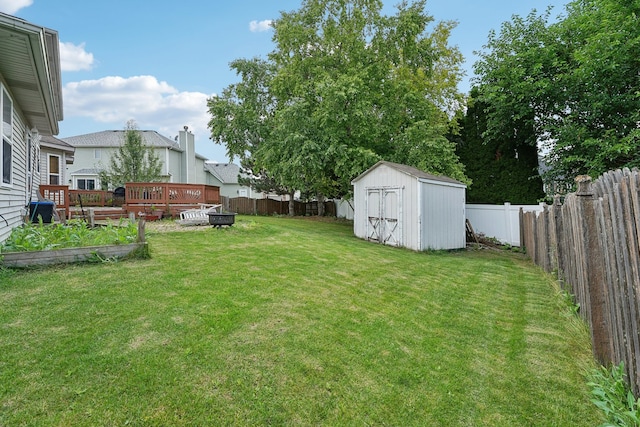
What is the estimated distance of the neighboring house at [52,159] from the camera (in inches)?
585

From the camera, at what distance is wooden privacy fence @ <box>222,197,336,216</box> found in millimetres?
25109

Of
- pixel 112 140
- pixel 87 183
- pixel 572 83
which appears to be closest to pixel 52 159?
pixel 87 183

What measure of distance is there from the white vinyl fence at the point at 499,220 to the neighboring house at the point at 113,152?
22.0m

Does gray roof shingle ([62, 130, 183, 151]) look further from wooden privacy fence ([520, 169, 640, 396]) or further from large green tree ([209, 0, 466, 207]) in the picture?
wooden privacy fence ([520, 169, 640, 396])

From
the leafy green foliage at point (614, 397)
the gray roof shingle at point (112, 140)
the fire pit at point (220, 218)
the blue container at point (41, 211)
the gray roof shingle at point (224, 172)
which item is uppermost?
the gray roof shingle at point (112, 140)

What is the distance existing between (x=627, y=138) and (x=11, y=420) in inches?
594

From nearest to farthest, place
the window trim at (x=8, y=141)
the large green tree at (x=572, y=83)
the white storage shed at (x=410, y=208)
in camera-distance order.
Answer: the window trim at (x=8, y=141) < the white storage shed at (x=410, y=208) < the large green tree at (x=572, y=83)

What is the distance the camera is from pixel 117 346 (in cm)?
286

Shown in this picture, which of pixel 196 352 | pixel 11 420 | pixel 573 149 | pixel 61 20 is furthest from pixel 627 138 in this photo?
pixel 61 20

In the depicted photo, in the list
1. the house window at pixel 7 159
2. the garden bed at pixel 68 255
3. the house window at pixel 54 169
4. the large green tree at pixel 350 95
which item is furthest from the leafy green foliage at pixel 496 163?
the house window at pixel 54 169

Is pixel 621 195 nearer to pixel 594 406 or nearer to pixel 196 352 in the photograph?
pixel 594 406

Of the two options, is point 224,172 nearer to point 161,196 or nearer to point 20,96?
point 161,196

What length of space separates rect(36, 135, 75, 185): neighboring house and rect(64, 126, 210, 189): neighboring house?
10.0 m

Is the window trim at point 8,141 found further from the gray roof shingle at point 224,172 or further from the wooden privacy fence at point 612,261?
the gray roof shingle at point 224,172
